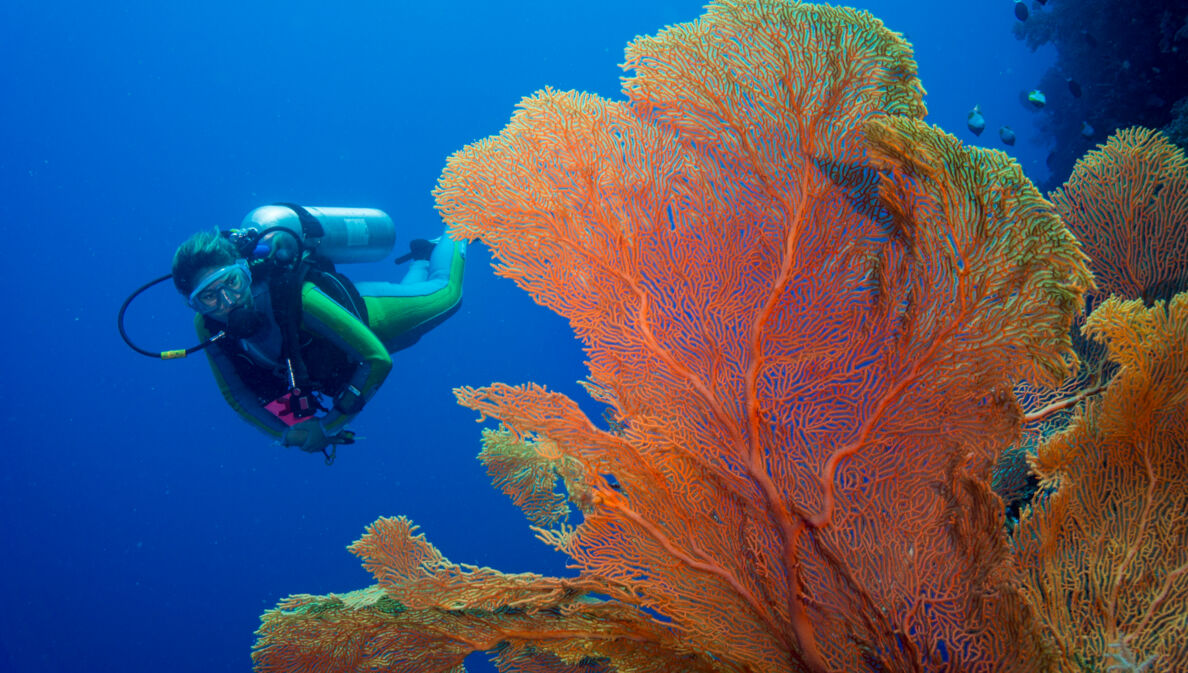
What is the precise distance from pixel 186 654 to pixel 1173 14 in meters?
39.8

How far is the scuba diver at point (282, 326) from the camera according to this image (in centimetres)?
386

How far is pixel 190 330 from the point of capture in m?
43.9

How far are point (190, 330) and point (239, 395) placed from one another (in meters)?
50.2

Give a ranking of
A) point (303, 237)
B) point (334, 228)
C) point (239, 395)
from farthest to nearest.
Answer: point (334, 228), point (303, 237), point (239, 395)

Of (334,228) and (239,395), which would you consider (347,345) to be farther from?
(334,228)

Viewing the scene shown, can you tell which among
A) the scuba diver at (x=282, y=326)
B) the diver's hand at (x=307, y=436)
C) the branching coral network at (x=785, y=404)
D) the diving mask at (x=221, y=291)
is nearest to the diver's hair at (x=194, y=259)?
the scuba diver at (x=282, y=326)

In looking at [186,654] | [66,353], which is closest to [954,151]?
[186,654]

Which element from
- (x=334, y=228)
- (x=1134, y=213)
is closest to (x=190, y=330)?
(x=334, y=228)

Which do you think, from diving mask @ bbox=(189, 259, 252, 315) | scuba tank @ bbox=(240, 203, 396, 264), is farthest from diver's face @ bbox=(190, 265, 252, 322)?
scuba tank @ bbox=(240, 203, 396, 264)

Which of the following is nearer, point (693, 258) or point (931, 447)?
point (931, 447)

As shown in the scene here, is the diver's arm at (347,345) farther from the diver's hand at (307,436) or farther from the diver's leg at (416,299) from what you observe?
the diver's leg at (416,299)

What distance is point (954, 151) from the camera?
1802 millimetres

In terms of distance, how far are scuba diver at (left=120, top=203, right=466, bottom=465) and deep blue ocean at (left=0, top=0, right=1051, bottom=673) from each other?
25.4 m

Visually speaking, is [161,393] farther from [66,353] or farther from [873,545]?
[873,545]
